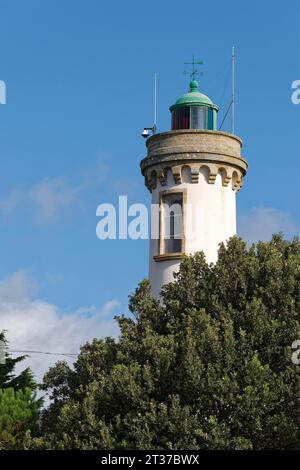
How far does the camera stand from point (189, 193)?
155ft

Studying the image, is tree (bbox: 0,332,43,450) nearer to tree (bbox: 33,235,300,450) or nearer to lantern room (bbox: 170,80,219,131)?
tree (bbox: 33,235,300,450)

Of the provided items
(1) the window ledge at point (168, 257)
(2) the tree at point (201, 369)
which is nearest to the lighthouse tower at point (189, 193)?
(1) the window ledge at point (168, 257)

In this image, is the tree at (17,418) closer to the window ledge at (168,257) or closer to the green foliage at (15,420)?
the green foliage at (15,420)

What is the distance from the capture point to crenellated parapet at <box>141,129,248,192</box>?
47.3 meters

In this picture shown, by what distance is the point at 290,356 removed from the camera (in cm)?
3553

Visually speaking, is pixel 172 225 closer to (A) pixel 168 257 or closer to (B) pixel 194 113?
(A) pixel 168 257

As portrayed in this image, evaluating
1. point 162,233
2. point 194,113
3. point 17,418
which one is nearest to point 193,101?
point 194,113

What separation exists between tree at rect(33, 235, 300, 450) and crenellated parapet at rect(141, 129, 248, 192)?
8.61m

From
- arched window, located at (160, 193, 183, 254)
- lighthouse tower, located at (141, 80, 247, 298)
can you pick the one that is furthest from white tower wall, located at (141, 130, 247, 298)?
arched window, located at (160, 193, 183, 254)

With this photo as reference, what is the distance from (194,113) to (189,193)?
13.2 feet

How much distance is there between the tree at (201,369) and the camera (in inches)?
1340
